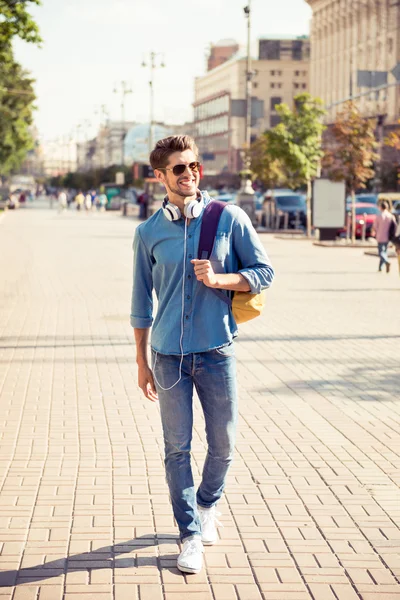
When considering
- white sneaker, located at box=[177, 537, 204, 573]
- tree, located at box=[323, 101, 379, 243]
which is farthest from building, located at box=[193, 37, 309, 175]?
white sneaker, located at box=[177, 537, 204, 573]

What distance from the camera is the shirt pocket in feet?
14.9

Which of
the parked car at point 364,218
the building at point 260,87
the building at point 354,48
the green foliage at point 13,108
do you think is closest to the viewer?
the parked car at point 364,218

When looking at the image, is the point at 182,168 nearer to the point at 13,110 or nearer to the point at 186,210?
the point at 186,210

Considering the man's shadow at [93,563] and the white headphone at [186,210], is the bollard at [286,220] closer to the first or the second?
the man's shadow at [93,563]

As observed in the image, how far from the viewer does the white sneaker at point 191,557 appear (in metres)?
4.59

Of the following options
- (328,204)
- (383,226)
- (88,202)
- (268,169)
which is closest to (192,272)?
(383,226)

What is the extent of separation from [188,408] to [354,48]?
98.7m

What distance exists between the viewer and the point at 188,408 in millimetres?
4633

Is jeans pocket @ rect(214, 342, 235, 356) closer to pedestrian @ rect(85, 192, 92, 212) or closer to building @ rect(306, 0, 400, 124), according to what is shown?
building @ rect(306, 0, 400, 124)

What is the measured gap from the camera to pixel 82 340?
12172 millimetres

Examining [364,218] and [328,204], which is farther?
[364,218]

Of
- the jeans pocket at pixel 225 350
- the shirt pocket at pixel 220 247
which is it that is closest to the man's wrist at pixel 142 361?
the jeans pocket at pixel 225 350

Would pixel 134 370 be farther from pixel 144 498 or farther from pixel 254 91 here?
pixel 254 91

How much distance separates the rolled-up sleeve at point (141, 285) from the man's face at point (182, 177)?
29 cm
